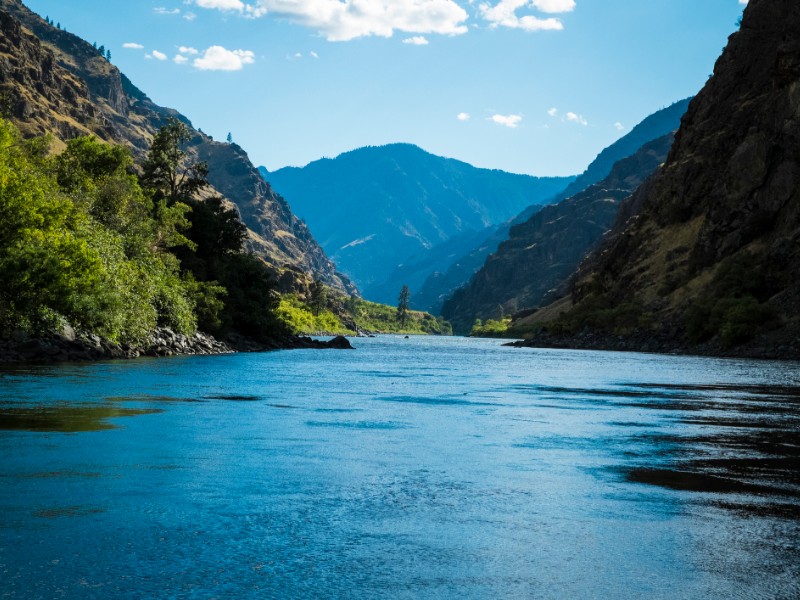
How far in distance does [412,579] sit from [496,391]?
3347cm

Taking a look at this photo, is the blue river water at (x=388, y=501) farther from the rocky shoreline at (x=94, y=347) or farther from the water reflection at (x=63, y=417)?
the rocky shoreline at (x=94, y=347)

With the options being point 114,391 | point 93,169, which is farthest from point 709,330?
point 114,391

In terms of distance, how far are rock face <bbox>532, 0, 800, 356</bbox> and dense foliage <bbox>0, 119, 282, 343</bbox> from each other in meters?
58.2

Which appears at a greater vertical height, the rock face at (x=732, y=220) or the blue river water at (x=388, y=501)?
the rock face at (x=732, y=220)

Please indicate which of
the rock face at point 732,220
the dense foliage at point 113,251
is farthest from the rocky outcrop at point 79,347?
the rock face at point 732,220

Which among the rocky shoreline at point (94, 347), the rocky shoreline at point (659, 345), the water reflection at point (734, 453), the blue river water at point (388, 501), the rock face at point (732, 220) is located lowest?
the blue river water at point (388, 501)

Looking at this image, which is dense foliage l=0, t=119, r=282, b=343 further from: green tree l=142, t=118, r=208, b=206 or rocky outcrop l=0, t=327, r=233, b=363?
rocky outcrop l=0, t=327, r=233, b=363

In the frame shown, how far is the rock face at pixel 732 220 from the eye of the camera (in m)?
98.1

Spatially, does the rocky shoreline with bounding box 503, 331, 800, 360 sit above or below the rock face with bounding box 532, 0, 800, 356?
below

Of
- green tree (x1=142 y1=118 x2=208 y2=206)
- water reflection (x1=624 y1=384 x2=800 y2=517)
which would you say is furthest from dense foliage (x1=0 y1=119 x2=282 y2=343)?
water reflection (x1=624 y1=384 x2=800 y2=517)

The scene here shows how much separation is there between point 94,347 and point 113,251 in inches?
618

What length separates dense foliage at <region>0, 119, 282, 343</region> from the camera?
2035 inches

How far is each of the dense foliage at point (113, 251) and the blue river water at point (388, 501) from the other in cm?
2332

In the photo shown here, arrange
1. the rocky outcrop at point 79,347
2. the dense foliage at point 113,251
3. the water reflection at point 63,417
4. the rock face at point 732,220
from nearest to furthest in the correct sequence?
the water reflection at point 63,417 → the rocky outcrop at point 79,347 → the dense foliage at point 113,251 → the rock face at point 732,220
